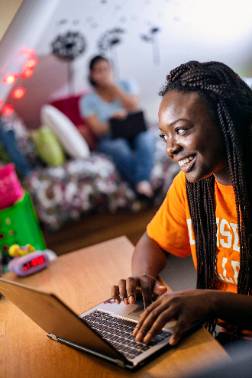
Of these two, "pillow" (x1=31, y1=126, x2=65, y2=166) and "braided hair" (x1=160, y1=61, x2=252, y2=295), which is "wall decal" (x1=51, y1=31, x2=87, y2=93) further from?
"braided hair" (x1=160, y1=61, x2=252, y2=295)

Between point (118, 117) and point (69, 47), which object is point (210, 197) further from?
point (69, 47)

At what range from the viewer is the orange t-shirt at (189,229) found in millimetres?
1122

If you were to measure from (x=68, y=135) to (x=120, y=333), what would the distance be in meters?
3.06

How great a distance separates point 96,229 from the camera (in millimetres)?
3744

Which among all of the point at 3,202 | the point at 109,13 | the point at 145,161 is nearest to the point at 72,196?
the point at 145,161

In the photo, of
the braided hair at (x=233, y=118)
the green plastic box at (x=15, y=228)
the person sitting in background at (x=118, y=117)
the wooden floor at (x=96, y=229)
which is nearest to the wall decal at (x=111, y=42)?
the person sitting in background at (x=118, y=117)

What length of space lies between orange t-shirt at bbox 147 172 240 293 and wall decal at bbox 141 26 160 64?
11.9ft

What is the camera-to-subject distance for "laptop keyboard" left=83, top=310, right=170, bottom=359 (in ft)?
3.07

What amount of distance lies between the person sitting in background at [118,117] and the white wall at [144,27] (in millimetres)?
355

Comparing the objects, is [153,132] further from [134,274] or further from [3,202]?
[134,274]

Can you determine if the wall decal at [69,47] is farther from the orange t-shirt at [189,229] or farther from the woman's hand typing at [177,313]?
the woman's hand typing at [177,313]

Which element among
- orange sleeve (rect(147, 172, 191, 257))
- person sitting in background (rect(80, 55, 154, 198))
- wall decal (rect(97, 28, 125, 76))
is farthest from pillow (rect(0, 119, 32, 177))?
orange sleeve (rect(147, 172, 191, 257))

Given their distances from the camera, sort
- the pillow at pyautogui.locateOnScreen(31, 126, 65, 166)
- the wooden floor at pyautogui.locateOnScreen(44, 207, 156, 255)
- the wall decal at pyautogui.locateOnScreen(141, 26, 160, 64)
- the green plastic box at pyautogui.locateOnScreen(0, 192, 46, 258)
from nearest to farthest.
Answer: the green plastic box at pyautogui.locateOnScreen(0, 192, 46, 258), the wooden floor at pyautogui.locateOnScreen(44, 207, 156, 255), the pillow at pyautogui.locateOnScreen(31, 126, 65, 166), the wall decal at pyautogui.locateOnScreen(141, 26, 160, 64)

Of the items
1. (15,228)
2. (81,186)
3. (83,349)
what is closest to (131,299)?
(83,349)
